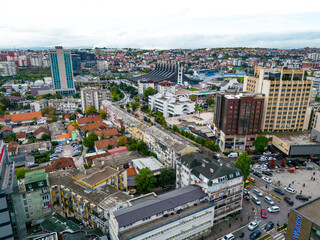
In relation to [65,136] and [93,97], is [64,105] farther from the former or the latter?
[65,136]

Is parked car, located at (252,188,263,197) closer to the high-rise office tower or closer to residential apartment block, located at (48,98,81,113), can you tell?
residential apartment block, located at (48,98,81,113)

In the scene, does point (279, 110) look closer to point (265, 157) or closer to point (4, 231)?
point (265, 157)

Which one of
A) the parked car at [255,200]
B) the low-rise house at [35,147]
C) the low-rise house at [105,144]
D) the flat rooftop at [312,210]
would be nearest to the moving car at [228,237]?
the parked car at [255,200]

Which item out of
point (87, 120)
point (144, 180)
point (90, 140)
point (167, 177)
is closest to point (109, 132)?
point (90, 140)

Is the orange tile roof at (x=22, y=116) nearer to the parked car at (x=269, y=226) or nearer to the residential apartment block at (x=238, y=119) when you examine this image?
the residential apartment block at (x=238, y=119)

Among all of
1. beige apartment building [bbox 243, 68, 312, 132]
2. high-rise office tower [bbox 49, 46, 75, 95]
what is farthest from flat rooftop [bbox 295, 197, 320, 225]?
high-rise office tower [bbox 49, 46, 75, 95]

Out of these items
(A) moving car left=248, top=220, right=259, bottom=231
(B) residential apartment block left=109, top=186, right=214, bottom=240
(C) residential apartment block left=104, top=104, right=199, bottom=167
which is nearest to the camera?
(B) residential apartment block left=109, top=186, right=214, bottom=240

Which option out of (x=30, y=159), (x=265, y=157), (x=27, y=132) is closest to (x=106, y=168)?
(x=30, y=159)
